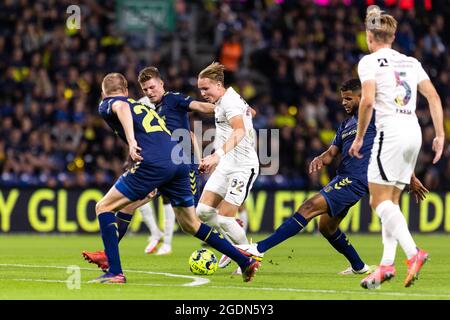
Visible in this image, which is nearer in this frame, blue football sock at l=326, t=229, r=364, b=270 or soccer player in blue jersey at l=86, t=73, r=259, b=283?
soccer player in blue jersey at l=86, t=73, r=259, b=283

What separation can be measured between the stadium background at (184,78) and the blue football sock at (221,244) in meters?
10.9

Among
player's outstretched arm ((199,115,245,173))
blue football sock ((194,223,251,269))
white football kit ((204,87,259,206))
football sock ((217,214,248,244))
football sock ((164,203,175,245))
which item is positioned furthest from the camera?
football sock ((164,203,175,245))

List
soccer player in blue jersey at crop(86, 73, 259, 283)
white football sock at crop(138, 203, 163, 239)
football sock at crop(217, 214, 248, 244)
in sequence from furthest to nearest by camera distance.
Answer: white football sock at crop(138, 203, 163, 239), football sock at crop(217, 214, 248, 244), soccer player in blue jersey at crop(86, 73, 259, 283)

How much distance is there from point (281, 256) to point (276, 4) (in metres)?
12.8

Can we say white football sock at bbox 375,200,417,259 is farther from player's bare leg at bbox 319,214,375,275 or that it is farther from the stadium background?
the stadium background

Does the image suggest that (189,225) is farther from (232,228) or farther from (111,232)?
(232,228)

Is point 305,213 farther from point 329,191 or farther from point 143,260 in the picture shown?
point 143,260

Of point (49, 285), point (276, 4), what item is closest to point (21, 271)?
point (49, 285)

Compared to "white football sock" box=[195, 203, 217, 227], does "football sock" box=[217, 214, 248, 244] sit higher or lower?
lower

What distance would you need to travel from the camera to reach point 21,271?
39.7ft

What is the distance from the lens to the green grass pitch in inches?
372

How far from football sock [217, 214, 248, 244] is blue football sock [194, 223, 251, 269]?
1.51m

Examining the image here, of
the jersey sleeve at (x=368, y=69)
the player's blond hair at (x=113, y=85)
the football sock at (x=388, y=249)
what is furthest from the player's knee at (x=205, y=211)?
the jersey sleeve at (x=368, y=69)

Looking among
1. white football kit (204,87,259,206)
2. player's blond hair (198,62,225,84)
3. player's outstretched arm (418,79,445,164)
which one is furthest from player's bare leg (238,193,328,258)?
player's outstretched arm (418,79,445,164)
